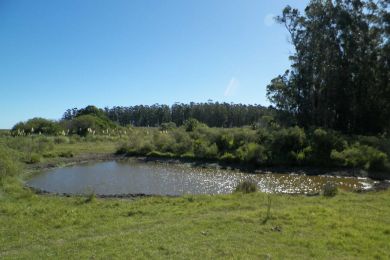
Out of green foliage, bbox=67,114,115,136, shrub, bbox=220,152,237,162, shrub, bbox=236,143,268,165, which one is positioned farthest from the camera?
green foliage, bbox=67,114,115,136

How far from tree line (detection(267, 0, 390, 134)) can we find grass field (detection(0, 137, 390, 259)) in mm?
28285

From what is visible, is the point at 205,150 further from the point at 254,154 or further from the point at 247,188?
the point at 247,188

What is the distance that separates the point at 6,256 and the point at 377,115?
42.4 m

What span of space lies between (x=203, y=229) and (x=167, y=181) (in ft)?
61.1

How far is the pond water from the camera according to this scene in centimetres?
2664

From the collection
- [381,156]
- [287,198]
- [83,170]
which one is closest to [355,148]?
[381,156]

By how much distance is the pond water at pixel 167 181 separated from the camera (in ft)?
87.4

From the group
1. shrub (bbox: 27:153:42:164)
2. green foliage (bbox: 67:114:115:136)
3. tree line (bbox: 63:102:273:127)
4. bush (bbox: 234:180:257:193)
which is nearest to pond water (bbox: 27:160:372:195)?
bush (bbox: 234:180:257:193)

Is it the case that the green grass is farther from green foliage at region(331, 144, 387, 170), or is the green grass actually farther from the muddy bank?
the muddy bank

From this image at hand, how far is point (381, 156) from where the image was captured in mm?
33281

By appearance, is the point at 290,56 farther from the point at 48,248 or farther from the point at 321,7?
the point at 48,248

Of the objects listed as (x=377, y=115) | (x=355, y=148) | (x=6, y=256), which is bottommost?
(x=6, y=256)

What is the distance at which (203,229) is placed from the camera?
12445 millimetres

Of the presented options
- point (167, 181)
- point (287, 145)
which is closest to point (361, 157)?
point (287, 145)
